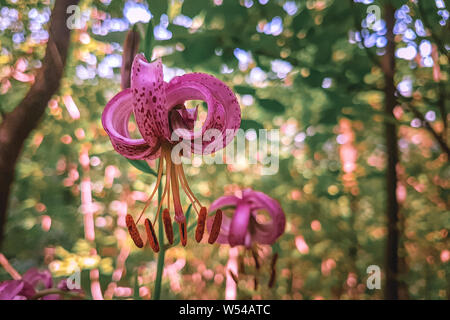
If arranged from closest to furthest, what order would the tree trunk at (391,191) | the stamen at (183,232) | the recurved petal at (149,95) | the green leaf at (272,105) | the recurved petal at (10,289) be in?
1. the recurved petal at (149,95)
2. the stamen at (183,232)
3. the recurved petal at (10,289)
4. the green leaf at (272,105)
5. the tree trunk at (391,191)

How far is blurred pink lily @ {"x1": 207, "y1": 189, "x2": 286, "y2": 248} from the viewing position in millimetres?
761

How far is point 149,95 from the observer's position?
46cm

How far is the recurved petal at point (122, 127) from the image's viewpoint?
0.51m

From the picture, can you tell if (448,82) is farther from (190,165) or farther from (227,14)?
(190,165)

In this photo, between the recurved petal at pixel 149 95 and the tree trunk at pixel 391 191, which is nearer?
the recurved petal at pixel 149 95

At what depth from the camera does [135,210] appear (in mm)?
1494

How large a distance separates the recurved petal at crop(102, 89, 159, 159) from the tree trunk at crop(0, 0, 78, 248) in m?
0.50

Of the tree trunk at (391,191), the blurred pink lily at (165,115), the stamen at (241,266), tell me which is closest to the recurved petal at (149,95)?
the blurred pink lily at (165,115)

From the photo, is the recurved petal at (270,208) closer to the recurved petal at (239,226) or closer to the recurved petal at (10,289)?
the recurved petal at (239,226)

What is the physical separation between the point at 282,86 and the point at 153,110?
0.65 metres

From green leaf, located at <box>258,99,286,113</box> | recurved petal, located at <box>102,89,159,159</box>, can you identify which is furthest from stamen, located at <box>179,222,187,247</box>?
green leaf, located at <box>258,99,286,113</box>

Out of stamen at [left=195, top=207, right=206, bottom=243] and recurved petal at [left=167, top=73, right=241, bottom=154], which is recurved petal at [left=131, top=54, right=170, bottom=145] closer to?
recurved petal at [left=167, top=73, right=241, bottom=154]

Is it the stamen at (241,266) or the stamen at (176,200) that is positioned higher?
the stamen at (176,200)

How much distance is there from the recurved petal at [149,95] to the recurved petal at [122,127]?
1.5 inches
